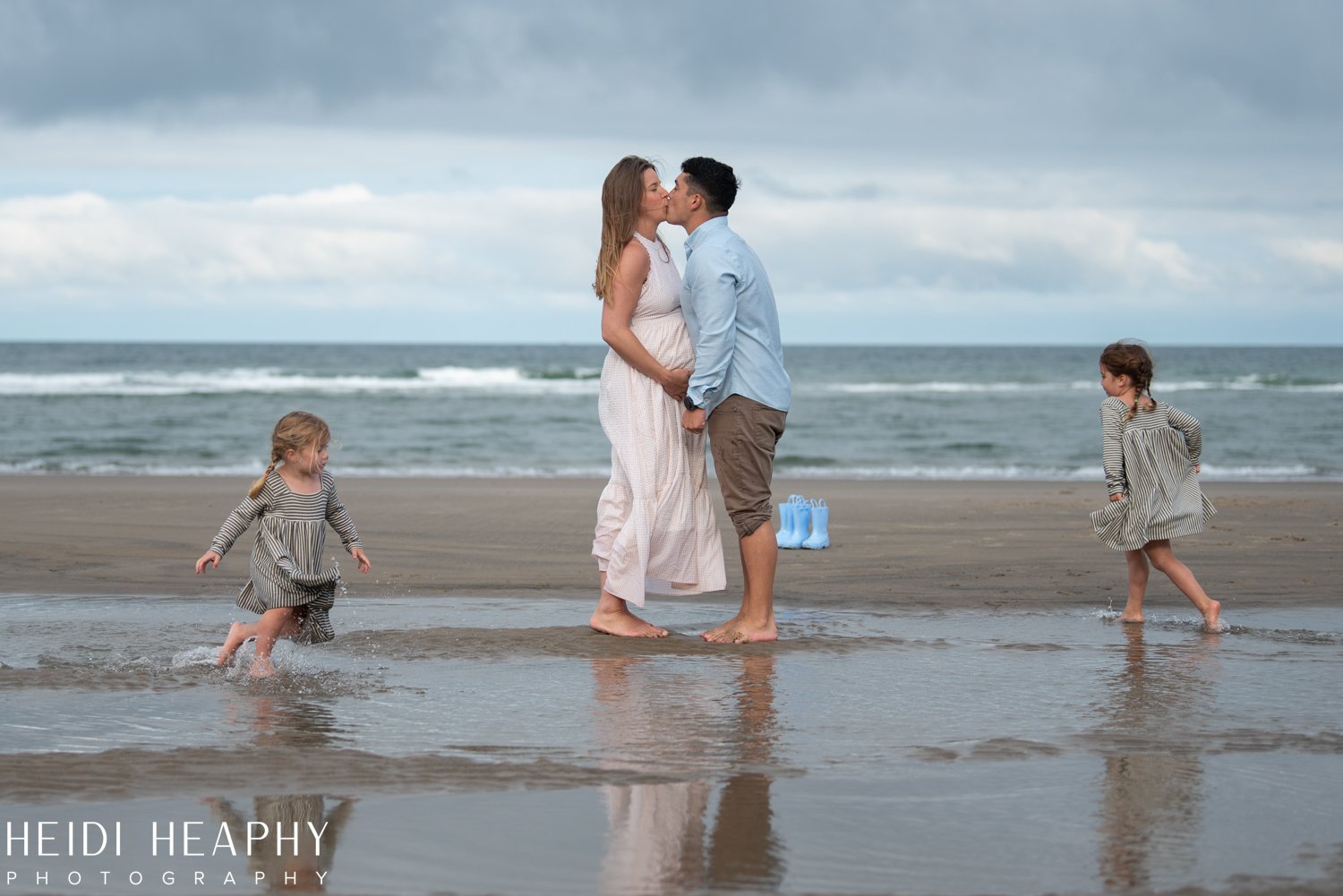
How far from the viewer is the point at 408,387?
42.8m

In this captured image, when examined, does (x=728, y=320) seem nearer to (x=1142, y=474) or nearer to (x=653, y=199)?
(x=653, y=199)

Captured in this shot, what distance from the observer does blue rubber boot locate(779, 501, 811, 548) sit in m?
8.86

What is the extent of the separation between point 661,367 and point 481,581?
8.15 feet

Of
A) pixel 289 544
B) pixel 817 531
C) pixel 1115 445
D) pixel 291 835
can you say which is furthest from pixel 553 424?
pixel 291 835

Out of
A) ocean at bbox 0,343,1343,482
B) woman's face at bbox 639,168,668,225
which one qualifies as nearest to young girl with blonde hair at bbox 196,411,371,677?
ocean at bbox 0,343,1343,482

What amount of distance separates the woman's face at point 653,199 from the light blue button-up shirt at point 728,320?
0.18m

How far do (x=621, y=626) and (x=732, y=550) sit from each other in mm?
3292

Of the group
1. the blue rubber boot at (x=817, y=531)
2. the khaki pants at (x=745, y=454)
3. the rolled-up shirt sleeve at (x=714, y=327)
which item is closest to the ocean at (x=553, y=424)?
the rolled-up shirt sleeve at (x=714, y=327)

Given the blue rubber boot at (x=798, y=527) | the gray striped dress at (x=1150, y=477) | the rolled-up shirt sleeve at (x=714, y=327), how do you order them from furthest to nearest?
1. the blue rubber boot at (x=798, y=527)
2. the gray striped dress at (x=1150, y=477)
3. the rolled-up shirt sleeve at (x=714, y=327)

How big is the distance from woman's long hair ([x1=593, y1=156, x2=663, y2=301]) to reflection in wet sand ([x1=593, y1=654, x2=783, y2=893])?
1.61 metres

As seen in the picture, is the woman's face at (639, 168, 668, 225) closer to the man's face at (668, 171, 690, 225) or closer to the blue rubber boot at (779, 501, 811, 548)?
the man's face at (668, 171, 690, 225)

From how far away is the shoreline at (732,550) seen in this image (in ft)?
24.1

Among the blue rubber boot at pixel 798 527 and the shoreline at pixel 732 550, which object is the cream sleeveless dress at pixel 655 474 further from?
→ the blue rubber boot at pixel 798 527

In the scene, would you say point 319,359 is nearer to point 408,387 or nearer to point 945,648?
point 408,387
